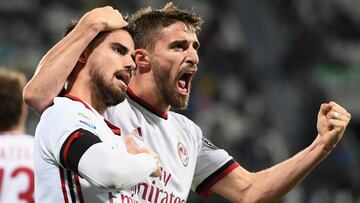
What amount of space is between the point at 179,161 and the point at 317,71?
10.7 meters

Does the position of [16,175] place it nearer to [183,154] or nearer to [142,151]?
[183,154]

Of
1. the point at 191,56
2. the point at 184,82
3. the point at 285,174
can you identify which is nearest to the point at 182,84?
the point at 184,82

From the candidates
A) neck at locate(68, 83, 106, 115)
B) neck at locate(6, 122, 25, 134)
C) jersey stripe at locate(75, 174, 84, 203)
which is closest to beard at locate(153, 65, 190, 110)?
neck at locate(68, 83, 106, 115)

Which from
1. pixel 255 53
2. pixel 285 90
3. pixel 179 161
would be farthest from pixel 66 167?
pixel 255 53

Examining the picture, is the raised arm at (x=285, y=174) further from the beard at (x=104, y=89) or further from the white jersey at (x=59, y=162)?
the white jersey at (x=59, y=162)

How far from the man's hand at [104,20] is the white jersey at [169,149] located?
537mm

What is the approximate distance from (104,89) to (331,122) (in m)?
1.18

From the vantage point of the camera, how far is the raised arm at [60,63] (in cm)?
362

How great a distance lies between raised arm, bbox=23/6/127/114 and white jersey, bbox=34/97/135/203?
0.55 feet

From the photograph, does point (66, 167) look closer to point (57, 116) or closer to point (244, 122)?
point (57, 116)

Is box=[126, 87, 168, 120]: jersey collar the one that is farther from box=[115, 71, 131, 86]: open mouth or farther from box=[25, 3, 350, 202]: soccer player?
box=[115, 71, 131, 86]: open mouth

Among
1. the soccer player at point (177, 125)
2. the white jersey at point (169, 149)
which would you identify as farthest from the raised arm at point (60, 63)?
the white jersey at point (169, 149)

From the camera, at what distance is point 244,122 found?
12195 millimetres

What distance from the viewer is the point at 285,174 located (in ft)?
14.7
